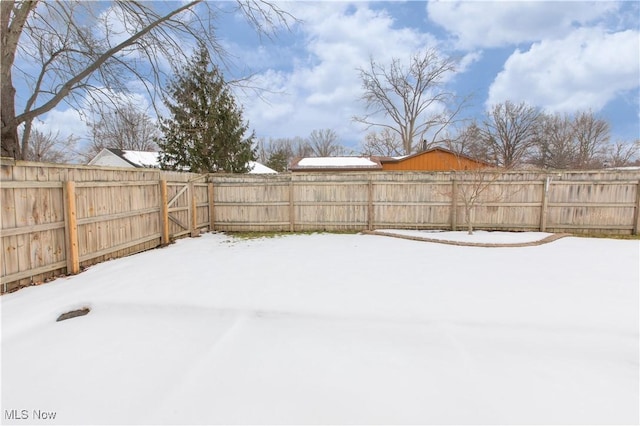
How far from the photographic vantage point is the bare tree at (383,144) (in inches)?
1086

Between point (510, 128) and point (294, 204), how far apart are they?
25.6 m

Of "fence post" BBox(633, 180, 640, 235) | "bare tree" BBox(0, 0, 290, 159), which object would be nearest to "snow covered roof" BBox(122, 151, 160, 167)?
"bare tree" BBox(0, 0, 290, 159)

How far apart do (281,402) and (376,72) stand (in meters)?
24.9

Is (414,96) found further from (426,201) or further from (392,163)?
(426,201)

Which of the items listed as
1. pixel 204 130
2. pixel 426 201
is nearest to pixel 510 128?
pixel 426 201

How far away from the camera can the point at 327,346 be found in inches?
→ 101

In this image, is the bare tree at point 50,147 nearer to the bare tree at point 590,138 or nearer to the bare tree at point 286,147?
the bare tree at point 286,147

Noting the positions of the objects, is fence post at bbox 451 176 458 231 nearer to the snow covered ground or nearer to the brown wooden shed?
the snow covered ground

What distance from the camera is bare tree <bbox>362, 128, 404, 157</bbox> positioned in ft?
90.5

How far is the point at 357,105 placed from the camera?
76.5ft

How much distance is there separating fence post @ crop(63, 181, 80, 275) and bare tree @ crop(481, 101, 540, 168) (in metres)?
27.4

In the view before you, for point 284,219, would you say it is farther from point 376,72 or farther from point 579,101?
point 579,101

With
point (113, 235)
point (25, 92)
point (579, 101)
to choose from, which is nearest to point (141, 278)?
point (113, 235)

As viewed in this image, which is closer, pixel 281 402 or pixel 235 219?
pixel 281 402
